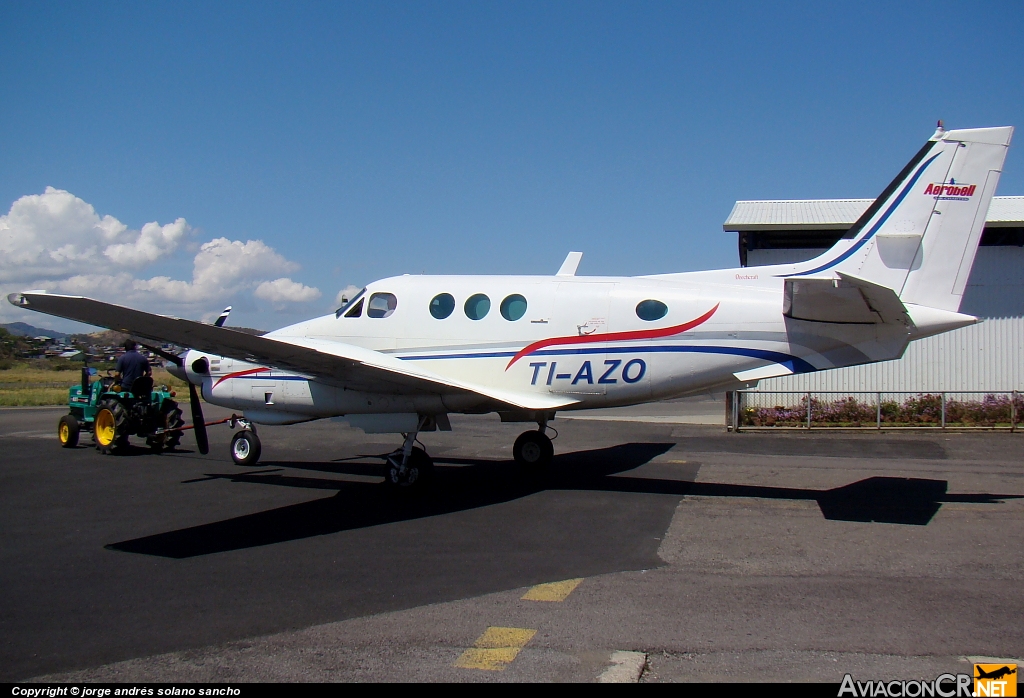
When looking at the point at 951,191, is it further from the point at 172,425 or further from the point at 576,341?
the point at 172,425

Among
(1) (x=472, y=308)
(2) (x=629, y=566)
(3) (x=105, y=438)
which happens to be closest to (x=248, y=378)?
(1) (x=472, y=308)

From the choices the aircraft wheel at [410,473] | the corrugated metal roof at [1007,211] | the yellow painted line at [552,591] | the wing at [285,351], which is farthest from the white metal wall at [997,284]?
the yellow painted line at [552,591]

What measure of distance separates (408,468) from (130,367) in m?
7.96

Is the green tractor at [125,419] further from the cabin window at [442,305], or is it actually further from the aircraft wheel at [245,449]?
the cabin window at [442,305]

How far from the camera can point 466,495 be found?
34.3ft

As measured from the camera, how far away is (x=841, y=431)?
1762cm

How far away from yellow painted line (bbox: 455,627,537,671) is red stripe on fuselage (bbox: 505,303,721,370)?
553cm

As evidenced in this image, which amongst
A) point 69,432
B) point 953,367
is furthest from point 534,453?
point 953,367

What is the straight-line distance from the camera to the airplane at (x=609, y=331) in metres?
9.16

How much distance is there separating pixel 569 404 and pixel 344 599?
16.7ft

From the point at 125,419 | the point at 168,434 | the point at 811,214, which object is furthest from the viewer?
the point at 811,214

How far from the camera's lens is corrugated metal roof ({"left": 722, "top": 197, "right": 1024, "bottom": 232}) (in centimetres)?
2069

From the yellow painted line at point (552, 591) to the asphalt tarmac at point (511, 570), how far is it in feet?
0.23

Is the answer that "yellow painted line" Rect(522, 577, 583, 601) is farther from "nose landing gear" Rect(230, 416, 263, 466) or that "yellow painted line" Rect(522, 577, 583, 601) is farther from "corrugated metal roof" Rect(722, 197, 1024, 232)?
"corrugated metal roof" Rect(722, 197, 1024, 232)
